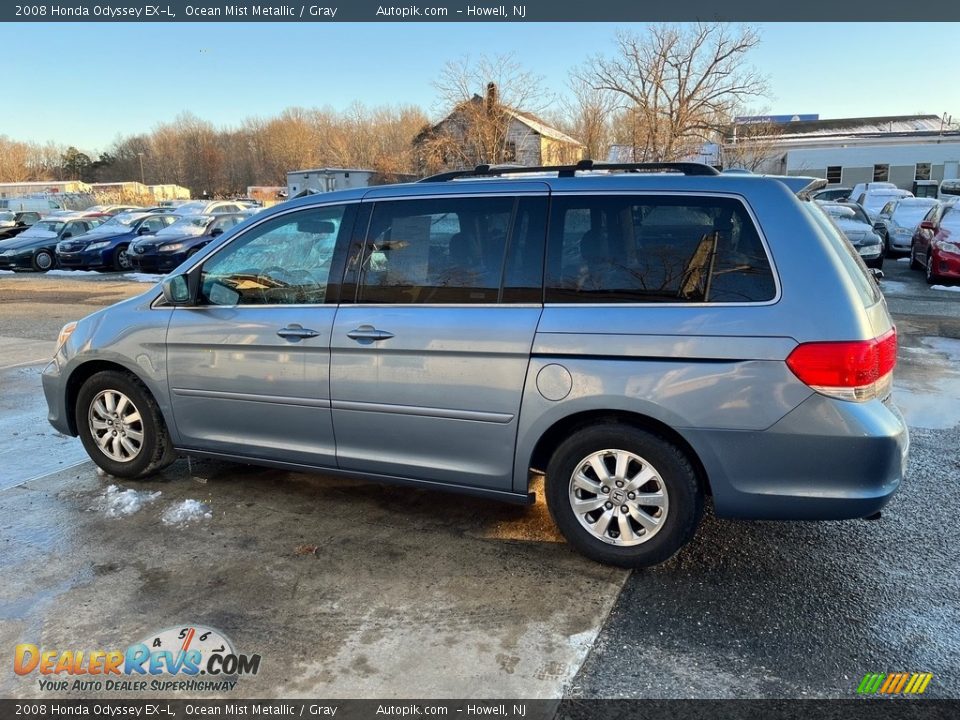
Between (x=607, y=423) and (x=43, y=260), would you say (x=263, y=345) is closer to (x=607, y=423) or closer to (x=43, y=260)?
(x=607, y=423)

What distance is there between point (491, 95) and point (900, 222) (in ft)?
42.3

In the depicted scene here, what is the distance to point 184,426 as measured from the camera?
4.28 metres

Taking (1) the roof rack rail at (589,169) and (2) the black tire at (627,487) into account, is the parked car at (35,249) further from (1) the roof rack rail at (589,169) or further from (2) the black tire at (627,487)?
(2) the black tire at (627,487)

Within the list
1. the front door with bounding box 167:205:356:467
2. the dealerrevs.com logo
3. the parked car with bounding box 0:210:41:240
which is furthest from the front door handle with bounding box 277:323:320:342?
the parked car with bounding box 0:210:41:240

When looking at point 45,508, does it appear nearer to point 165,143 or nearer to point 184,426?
point 184,426

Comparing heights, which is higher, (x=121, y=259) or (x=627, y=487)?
(x=627, y=487)

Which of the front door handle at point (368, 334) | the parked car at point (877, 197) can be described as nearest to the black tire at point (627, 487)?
the front door handle at point (368, 334)

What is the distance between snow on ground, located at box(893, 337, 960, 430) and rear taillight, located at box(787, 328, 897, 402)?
10.4ft

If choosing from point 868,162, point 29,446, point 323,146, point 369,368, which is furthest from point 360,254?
point 323,146

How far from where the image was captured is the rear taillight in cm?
290

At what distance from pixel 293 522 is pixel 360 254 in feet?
5.21

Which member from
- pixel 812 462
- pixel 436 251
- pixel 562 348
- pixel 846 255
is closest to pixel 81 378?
pixel 436 251

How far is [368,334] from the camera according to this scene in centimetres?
363

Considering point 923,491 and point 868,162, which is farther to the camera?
point 868,162
